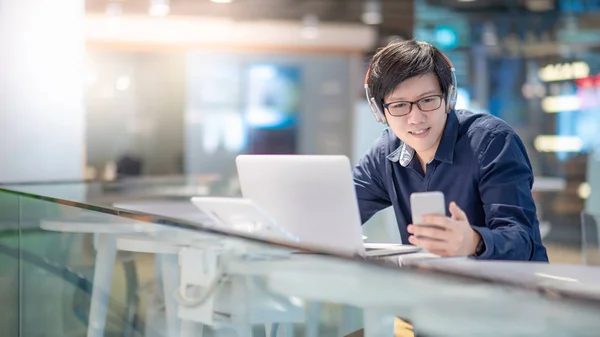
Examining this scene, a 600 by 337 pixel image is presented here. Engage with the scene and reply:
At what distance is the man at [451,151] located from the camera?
73.8 inches

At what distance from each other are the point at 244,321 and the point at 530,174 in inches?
29.6

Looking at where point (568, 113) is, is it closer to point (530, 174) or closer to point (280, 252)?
point (530, 174)

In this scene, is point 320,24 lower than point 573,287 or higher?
higher

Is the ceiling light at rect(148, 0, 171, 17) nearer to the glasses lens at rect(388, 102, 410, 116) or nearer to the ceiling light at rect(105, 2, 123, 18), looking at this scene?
the ceiling light at rect(105, 2, 123, 18)

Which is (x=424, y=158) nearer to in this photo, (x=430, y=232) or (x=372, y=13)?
(x=430, y=232)

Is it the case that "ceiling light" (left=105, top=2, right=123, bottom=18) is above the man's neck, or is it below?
above

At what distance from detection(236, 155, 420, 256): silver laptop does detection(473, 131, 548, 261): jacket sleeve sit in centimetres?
22

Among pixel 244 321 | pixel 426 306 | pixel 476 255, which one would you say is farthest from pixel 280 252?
pixel 476 255

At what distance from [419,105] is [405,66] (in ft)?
0.31

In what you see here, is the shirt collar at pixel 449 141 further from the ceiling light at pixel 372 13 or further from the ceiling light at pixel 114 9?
the ceiling light at pixel 372 13

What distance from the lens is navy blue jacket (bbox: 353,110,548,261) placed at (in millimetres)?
1860

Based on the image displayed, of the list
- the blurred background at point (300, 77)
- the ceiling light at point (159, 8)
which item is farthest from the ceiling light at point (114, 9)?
the ceiling light at point (159, 8)

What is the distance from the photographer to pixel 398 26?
9656 millimetres

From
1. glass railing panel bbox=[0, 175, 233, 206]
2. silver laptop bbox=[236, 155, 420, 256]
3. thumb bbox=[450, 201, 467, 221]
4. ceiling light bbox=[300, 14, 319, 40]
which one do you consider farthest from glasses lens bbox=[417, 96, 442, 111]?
ceiling light bbox=[300, 14, 319, 40]
